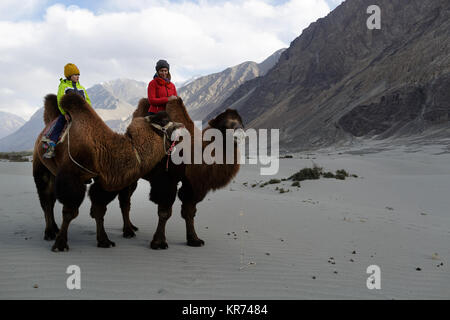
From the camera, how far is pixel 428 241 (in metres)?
5.75

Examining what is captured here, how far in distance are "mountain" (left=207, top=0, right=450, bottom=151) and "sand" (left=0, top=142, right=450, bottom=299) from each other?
97.5 ft

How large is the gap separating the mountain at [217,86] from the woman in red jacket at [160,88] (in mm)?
129761

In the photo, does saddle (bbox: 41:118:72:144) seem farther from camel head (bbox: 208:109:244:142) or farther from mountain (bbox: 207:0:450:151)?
mountain (bbox: 207:0:450:151)

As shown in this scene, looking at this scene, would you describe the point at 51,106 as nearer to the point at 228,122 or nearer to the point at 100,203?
the point at 100,203

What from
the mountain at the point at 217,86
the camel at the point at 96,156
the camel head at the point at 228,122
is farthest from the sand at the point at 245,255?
the mountain at the point at 217,86

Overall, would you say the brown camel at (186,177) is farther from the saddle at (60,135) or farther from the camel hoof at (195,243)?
the saddle at (60,135)

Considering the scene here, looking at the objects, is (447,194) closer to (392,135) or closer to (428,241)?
(428,241)

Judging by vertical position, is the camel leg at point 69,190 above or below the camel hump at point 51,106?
below

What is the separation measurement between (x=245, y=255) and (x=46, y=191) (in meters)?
3.26

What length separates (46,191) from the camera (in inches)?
211

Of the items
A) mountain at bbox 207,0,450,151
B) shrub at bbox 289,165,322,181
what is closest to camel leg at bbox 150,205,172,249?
shrub at bbox 289,165,322,181

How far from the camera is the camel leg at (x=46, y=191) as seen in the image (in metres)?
5.23

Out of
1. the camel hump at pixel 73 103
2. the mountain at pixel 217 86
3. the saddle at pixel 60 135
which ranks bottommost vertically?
the saddle at pixel 60 135
